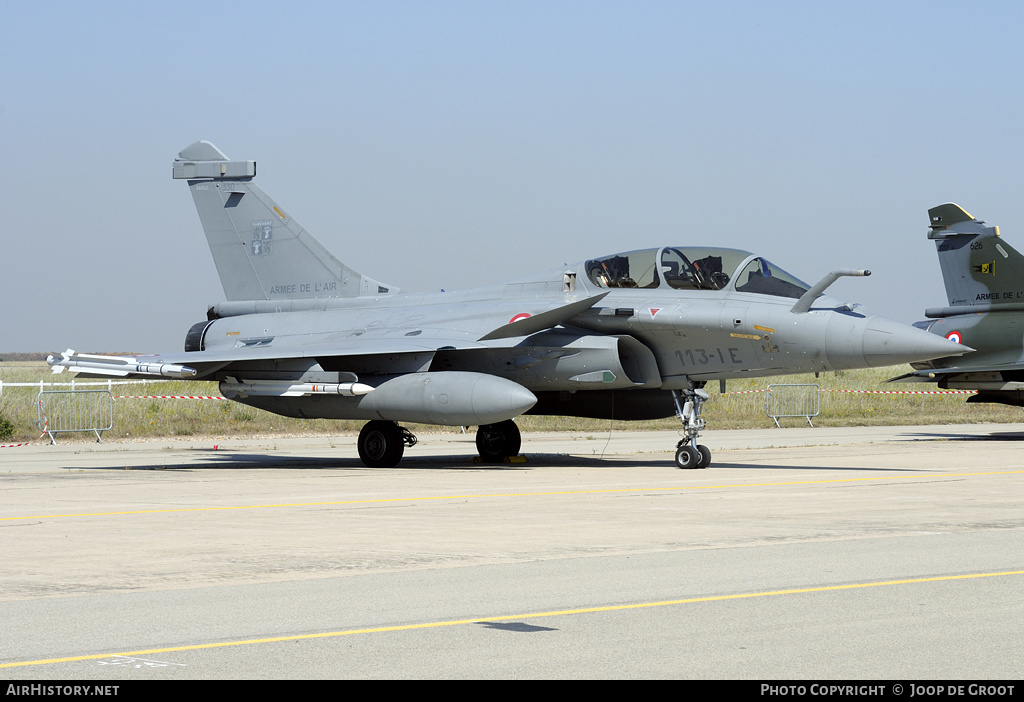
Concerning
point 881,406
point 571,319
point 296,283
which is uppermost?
point 296,283

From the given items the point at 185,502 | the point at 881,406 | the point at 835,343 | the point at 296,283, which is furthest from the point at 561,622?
the point at 881,406

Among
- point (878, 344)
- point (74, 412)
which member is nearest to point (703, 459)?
Answer: point (878, 344)

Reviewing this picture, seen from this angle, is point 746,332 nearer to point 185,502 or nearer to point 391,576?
point 185,502

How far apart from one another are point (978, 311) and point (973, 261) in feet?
3.82

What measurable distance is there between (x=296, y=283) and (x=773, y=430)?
1294 cm

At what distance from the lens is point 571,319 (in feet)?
56.0

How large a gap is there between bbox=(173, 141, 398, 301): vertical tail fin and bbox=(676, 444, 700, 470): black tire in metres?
6.45

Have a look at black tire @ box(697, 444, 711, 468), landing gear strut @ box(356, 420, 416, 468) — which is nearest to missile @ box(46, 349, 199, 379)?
landing gear strut @ box(356, 420, 416, 468)

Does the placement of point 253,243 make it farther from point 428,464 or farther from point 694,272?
Result: point 694,272

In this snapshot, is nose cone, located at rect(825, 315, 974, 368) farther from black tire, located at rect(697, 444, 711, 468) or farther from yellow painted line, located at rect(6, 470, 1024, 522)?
black tire, located at rect(697, 444, 711, 468)

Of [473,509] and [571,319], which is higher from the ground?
[571,319]

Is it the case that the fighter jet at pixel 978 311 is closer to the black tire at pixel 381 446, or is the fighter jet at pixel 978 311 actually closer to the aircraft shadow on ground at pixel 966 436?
the aircraft shadow on ground at pixel 966 436

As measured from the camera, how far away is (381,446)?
18.1m

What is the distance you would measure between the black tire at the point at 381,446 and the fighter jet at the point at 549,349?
22 millimetres
